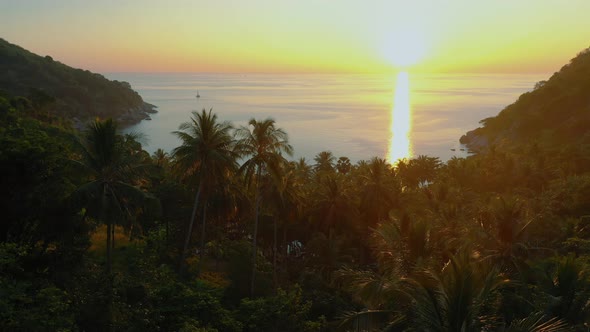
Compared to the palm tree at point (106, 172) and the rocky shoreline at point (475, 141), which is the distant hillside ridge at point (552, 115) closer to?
the rocky shoreline at point (475, 141)

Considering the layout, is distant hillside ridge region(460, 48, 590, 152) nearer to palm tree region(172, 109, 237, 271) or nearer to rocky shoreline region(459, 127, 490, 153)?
rocky shoreline region(459, 127, 490, 153)

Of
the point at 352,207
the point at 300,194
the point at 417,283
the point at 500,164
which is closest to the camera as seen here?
the point at 417,283

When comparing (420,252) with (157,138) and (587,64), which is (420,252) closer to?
(587,64)

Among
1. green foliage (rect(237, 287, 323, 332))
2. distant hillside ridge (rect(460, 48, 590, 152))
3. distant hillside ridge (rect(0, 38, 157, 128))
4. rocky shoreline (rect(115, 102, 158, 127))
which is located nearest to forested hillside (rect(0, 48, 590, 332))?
green foliage (rect(237, 287, 323, 332))

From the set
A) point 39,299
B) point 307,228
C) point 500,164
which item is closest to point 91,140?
point 39,299

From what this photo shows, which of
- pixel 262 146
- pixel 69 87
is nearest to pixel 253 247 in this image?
pixel 262 146

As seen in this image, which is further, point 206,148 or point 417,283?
point 206,148

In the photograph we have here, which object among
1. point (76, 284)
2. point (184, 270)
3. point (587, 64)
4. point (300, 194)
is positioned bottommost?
point (184, 270)
